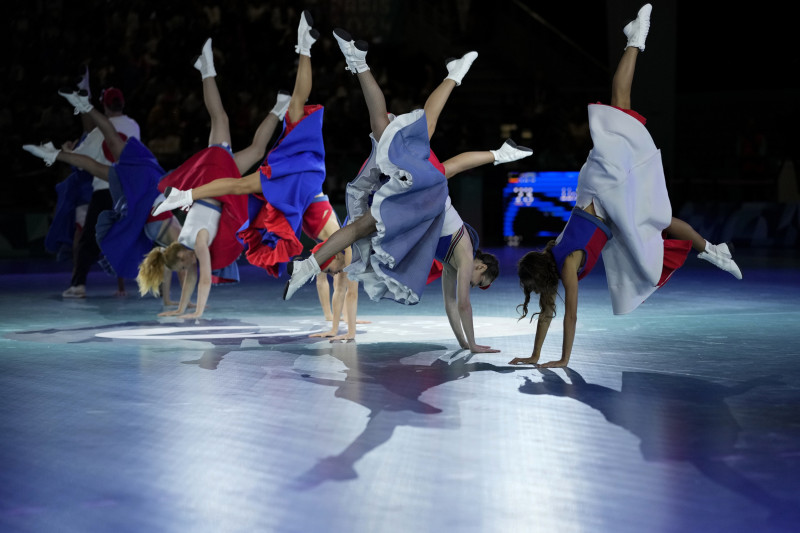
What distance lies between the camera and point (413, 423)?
436cm

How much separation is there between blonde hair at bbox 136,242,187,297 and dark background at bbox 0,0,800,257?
5.65 meters

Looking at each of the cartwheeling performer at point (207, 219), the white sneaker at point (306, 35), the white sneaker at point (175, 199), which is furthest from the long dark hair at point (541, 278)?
the cartwheeling performer at point (207, 219)

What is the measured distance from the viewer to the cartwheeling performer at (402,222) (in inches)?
217

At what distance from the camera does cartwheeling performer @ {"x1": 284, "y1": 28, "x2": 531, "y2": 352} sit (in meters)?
5.52

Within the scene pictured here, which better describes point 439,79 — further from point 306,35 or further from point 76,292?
point 306,35

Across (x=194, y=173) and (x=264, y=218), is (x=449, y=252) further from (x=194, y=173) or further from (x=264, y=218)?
(x=194, y=173)

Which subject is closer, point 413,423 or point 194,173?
point 413,423

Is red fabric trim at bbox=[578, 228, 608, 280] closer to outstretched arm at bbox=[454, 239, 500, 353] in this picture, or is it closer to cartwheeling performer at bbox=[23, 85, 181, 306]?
outstretched arm at bbox=[454, 239, 500, 353]

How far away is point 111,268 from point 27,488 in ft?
19.4

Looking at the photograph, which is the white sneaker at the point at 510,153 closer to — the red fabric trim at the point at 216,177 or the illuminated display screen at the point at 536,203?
the red fabric trim at the point at 216,177

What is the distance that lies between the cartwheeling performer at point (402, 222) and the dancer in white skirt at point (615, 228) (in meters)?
0.49

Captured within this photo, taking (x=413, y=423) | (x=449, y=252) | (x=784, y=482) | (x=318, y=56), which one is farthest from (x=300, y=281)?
(x=318, y=56)

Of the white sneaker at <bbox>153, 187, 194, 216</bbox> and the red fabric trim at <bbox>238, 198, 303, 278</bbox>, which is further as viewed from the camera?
the red fabric trim at <bbox>238, 198, 303, 278</bbox>

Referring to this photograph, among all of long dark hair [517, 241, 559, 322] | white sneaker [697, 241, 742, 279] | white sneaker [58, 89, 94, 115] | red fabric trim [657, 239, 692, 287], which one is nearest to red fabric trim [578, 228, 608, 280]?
long dark hair [517, 241, 559, 322]
